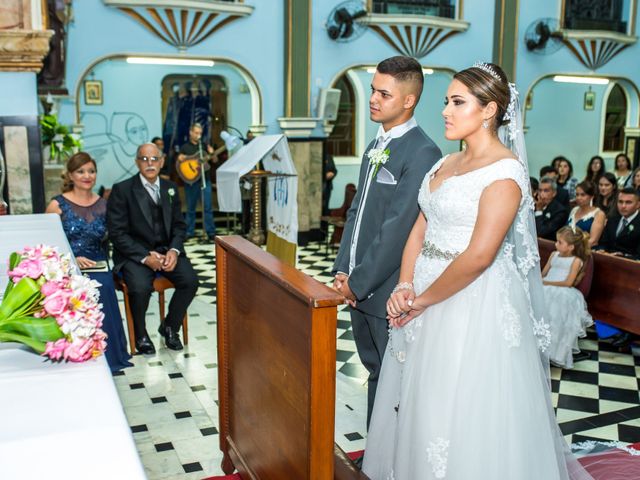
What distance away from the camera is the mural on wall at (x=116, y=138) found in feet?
38.6

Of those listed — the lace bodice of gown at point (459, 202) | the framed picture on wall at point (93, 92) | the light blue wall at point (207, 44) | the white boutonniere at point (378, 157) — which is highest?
the light blue wall at point (207, 44)

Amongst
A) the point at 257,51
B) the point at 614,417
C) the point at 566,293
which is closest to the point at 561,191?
the point at 566,293

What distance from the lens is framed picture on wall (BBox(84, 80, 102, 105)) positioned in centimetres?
1157

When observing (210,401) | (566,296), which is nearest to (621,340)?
(566,296)

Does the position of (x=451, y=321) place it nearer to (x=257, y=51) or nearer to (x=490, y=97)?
(x=490, y=97)

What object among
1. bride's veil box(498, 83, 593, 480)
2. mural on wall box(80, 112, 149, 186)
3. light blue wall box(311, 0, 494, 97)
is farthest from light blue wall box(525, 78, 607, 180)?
bride's veil box(498, 83, 593, 480)

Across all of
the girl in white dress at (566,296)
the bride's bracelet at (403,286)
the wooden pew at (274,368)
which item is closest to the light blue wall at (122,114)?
the girl in white dress at (566,296)

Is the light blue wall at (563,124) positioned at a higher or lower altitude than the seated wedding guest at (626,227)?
higher

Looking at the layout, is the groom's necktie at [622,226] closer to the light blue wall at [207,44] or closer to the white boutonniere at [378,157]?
the white boutonniere at [378,157]

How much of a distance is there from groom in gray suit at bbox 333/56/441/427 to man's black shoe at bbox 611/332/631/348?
10.6 ft

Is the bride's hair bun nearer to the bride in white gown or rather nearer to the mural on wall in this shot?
the bride in white gown

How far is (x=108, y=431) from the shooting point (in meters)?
1.60

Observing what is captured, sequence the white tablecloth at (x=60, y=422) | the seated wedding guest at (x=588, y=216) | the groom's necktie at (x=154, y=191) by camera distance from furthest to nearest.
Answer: the seated wedding guest at (x=588, y=216), the groom's necktie at (x=154, y=191), the white tablecloth at (x=60, y=422)

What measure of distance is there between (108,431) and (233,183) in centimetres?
391
